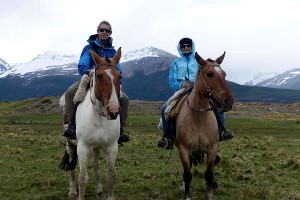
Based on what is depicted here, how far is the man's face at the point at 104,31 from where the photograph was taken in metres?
10.0

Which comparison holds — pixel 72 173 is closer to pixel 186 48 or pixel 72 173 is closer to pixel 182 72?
pixel 182 72

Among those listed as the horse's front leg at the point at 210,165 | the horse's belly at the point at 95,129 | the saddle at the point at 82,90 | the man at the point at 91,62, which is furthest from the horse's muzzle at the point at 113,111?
the horse's front leg at the point at 210,165

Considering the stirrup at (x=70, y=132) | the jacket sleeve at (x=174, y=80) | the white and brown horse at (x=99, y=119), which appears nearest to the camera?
the white and brown horse at (x=99, y=119)

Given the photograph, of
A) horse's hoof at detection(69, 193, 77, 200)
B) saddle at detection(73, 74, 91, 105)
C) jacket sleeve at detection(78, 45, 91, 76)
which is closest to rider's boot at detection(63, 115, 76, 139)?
saddle at detection(73, 74, 91, 105)

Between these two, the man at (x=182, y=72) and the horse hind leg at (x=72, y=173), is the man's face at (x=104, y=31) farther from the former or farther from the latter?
the horse hind leg at (x=72, y=173)

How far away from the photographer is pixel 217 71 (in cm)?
884

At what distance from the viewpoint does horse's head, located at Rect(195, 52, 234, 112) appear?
8.45m

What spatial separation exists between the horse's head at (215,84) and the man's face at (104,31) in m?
2.46

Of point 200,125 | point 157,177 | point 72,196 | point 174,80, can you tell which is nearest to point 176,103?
point 174,80

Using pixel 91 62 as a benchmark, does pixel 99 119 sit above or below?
below

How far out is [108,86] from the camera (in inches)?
304

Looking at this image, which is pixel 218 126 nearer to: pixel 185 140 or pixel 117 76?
pixel 185 140

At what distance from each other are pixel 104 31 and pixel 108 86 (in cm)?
277

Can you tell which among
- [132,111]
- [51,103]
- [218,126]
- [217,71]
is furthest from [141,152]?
[51,103]
